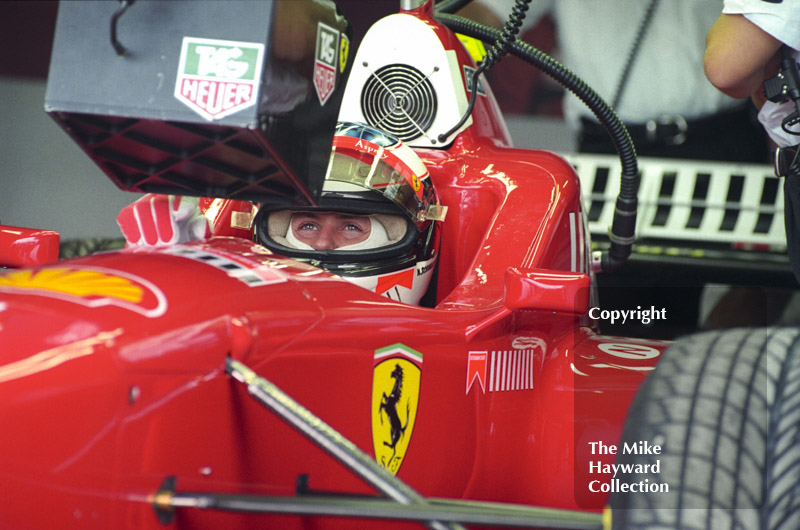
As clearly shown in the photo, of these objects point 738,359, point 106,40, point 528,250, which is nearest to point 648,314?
point 528,250

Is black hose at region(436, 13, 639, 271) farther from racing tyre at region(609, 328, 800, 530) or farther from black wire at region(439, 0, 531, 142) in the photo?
racing tyre at region(609, 328, 800, 530)

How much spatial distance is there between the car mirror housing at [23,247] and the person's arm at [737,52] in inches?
62.7

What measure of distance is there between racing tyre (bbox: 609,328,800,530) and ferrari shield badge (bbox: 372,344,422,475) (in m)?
0.39

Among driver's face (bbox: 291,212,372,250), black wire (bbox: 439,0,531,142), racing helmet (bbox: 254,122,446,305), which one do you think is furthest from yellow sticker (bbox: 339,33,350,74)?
black wire (bbox: 439,0,531,142)

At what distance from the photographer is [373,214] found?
2.25m

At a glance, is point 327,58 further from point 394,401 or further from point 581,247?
point 581,247

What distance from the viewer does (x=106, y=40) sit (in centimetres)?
123

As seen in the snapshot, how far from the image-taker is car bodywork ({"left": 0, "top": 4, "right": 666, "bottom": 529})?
97 centimetres

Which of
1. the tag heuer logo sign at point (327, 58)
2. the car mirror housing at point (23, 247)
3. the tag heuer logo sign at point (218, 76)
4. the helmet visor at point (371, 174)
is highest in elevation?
the tag heuer logo sign at point (327, 58)

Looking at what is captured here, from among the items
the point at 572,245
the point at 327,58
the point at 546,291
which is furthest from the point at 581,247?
the point at 327,58

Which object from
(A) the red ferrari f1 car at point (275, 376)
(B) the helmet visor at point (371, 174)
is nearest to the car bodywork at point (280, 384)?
(A) the red ferrari f1 car at point (275, 376)

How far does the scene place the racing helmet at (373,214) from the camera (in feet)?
6.75

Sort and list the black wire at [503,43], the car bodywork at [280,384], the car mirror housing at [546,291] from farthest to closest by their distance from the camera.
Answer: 1. the black wire at [503,43]
2. the car mirror housing at [546,291]
3. the car bodywork at [280,384]

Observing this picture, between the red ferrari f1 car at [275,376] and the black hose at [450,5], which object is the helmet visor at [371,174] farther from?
the black hose at [450,5]
